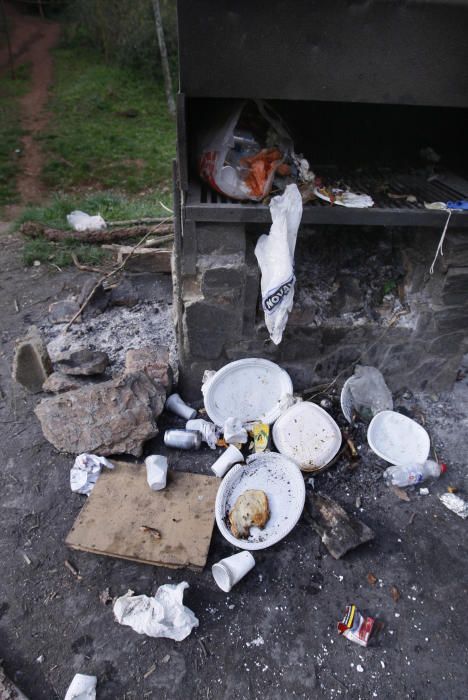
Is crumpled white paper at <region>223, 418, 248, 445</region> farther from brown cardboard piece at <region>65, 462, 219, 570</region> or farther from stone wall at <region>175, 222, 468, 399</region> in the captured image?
stone wall at <region>175, 222, 468, 399</region>

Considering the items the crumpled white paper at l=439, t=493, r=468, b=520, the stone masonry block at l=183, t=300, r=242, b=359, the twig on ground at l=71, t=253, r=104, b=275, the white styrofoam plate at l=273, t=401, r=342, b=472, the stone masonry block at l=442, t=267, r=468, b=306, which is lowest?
the twig on ground at l=71, t=253, r=104, b=275

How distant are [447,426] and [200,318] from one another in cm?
184

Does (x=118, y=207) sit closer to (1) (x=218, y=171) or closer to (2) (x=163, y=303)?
(2) (x=163, y=303)

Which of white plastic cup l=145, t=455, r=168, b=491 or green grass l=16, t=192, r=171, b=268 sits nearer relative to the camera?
white plastic cup l=145, t=455, r=168, b=491

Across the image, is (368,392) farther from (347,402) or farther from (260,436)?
(260,436)

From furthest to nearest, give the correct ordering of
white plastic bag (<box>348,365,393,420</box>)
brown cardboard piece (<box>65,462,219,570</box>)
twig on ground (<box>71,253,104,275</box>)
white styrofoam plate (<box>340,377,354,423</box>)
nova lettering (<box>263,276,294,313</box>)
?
twig on ground (<box>71,253,104,275</box>), white plastic bag (<box>348,365,393,420</box>), white styrofoam plate (<box>340,377,354,423</box>), nova lettering (<box>263,276,294,313</box>), brown cardboard piece (<box>65,462,219,570</box>)

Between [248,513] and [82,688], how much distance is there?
3.38 ft

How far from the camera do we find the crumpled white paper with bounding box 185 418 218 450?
299cm

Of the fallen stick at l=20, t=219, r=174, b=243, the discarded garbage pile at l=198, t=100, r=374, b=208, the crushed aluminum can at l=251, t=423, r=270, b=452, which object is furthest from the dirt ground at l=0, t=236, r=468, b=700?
the fallen stick at l=20, t=219, r=174, b=243

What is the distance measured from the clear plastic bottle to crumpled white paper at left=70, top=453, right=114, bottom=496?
5.42ft

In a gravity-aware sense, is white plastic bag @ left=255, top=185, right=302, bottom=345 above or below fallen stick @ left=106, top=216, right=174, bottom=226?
above

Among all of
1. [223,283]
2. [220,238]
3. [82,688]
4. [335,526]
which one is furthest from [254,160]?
[82,688]

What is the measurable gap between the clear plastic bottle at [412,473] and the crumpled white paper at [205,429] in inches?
41.7

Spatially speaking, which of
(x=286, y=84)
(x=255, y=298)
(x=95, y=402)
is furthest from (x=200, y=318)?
(x=286, y=84)
